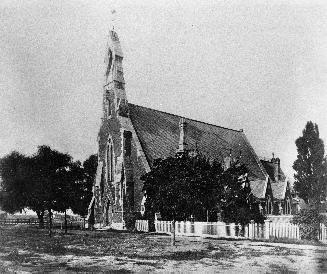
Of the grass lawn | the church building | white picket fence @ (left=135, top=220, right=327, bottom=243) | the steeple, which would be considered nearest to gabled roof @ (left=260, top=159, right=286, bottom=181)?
the church building

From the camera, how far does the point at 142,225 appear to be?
32.3m

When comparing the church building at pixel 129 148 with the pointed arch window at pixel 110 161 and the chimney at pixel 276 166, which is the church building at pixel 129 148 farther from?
the chimney at pixel 276 166

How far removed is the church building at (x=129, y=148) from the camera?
116 feet

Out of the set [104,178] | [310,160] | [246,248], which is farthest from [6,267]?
[310,160]

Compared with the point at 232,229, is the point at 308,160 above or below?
above

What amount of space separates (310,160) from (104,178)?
20395 millimetres

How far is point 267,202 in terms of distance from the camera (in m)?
41.8

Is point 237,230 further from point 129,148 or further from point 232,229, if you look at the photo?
point 129,148

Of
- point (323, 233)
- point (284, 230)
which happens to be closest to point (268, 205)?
point (284, 230)

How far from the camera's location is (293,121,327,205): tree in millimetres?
36844

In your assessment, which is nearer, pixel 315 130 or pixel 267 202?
pixel 315 130

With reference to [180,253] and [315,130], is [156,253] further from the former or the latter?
[315,130]

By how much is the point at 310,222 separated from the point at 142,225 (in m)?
15.2

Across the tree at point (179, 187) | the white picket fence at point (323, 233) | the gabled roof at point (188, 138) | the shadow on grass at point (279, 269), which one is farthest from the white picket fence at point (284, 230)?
the gabled roof at point (188, 138)
